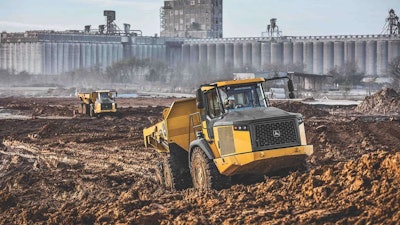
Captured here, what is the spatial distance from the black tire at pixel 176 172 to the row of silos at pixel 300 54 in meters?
76.2

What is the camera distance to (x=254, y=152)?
1270 cm

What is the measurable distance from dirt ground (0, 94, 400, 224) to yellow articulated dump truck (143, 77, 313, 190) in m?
0.38

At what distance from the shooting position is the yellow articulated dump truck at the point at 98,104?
131 feet

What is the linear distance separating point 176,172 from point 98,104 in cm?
2583

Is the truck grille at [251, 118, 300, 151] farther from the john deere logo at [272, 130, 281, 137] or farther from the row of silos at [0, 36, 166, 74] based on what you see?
the row of silos at [0, 36, 166, 74]

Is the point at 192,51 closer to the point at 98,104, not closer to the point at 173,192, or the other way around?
the point at 98,104

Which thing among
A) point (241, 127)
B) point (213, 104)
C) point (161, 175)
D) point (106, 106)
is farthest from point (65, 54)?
point (241, 127)

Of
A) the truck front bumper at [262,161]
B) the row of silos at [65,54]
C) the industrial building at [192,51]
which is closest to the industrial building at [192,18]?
the industrial building at [192,51]

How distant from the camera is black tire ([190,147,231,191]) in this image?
13242 mm

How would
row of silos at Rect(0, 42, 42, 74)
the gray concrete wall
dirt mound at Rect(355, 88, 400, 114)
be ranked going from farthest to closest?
row of silos at Rect(0, 42, 42, 74)
the gray concrete wall
dirt mound at Rect(355, 88, 400, 114)

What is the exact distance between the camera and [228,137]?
42.8 ft

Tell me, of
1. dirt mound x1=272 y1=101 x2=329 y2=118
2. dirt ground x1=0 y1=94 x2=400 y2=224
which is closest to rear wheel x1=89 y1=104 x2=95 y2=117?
dirt mound x1=272 y1=101 x2=329 y2=118

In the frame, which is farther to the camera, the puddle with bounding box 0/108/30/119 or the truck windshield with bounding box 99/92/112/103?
the puddle with bounding box 0/108/30/119

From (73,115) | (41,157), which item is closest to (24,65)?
(73,115)
